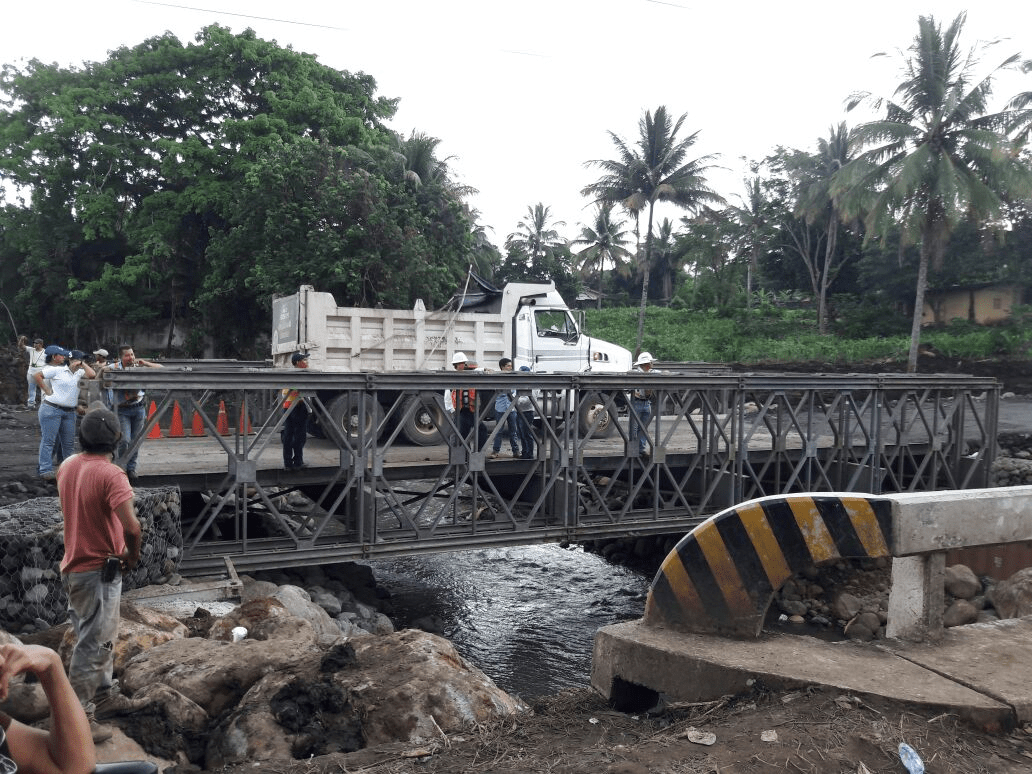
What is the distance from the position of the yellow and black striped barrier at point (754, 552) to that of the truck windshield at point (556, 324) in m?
9.65

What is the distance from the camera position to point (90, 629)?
13.5 ft

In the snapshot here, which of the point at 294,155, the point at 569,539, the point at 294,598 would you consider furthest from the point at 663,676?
the point at 294,155

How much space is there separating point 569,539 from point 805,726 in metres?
6.98

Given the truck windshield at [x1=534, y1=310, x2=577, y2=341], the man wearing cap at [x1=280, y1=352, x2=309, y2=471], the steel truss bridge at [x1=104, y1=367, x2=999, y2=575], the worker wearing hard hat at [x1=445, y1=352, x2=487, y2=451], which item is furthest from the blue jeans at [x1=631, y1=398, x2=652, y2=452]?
the man wearing cap at [x1=280, y1=352, x2=309, y2=471]

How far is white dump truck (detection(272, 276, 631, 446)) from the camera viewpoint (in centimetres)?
1152

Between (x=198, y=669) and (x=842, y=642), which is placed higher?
(x=842, y=642)

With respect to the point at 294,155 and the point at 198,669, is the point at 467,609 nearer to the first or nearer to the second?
the point at 198,669

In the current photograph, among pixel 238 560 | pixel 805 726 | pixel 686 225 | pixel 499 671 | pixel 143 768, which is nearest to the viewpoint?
pixel 143 768

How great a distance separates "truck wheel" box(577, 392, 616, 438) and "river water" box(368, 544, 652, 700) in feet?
7.72

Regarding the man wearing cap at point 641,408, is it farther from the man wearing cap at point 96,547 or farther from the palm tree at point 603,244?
the palm tree at point 603,244

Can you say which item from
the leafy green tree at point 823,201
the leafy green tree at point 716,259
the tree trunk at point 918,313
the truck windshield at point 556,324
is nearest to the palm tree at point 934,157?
the tree trunk at point 918,313

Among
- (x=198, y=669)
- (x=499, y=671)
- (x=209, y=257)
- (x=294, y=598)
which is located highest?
(x=209, y=257)

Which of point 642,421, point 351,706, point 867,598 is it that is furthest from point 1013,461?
point 351,706

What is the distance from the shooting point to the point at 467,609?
36.1 feet
